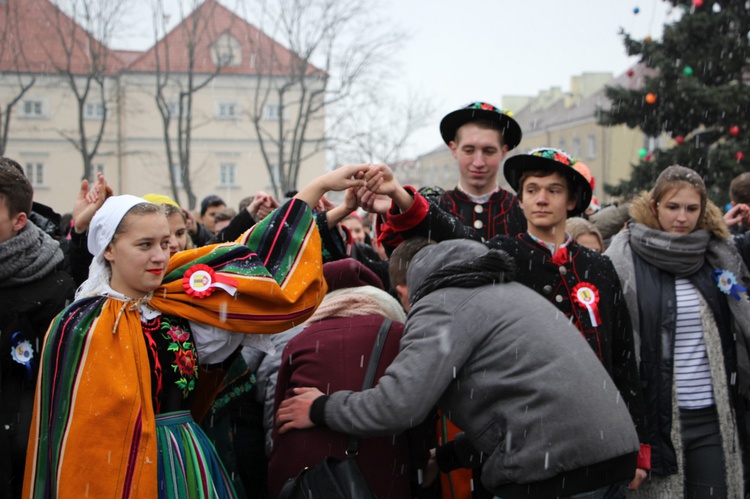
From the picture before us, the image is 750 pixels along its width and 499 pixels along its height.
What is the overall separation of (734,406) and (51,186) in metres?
42.6

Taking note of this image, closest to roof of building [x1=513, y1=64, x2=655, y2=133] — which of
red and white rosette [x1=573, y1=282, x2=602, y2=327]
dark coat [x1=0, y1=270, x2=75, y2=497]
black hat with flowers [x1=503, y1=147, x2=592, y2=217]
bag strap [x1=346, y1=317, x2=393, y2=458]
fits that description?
black hat with flowers [x1=503, y1=147, x2=592, y2=217]

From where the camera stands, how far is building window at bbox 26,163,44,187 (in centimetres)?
4178

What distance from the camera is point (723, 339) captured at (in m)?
4.21

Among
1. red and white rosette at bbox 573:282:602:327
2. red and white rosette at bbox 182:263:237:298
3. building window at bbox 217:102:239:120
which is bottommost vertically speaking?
red and white rosette at bbox 573:282:602:327

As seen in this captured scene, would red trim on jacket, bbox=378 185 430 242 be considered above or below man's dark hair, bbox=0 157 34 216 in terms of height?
below

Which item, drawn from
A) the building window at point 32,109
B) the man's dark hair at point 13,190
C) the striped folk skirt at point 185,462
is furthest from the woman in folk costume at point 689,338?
the building window at point 32,109

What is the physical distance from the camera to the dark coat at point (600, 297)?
348cm

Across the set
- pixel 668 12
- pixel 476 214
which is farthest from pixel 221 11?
pixel 476 214

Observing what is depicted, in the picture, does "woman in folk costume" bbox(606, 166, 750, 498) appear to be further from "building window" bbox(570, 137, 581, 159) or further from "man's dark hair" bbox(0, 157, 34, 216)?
"building window" bbox(570, 137, 581, 159)

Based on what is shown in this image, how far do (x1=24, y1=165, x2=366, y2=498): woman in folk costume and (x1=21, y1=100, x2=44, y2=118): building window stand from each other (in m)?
41.1

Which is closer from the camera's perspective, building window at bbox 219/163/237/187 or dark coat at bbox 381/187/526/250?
dark coat at bbox 381/187/526/250

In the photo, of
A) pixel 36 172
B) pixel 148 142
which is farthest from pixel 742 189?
pixel 36 172

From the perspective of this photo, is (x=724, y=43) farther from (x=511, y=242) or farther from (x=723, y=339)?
(x=511, y=242)

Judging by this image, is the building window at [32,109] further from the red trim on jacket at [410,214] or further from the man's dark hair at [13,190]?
the red trim on jacket at [410,214]
